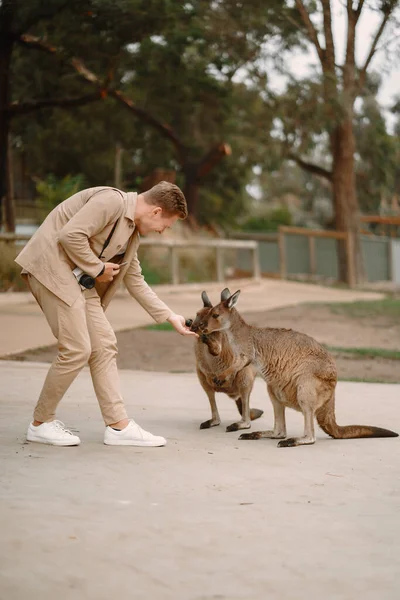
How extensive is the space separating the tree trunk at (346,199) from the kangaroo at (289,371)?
836 inches

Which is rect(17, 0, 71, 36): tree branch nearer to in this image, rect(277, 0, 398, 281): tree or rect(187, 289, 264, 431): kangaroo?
rect(277, 0, 398, 281): tree

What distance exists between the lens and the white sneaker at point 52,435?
590 centimetres

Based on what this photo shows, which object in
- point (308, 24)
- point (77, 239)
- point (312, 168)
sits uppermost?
point (308, 24)

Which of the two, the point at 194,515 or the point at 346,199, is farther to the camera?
the point at 346,199

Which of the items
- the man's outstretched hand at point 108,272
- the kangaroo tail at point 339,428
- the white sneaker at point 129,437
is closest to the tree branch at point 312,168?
the kangaroo tail at point 339,428

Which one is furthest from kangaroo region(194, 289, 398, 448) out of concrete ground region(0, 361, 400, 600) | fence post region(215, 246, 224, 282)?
fence post region(215, 246, 224, 282)

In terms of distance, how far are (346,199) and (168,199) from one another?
23.0 m

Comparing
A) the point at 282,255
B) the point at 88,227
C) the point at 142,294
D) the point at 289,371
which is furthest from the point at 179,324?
the point at 282,255

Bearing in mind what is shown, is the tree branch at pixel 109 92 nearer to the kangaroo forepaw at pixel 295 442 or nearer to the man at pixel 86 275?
the man at pixel 86 275

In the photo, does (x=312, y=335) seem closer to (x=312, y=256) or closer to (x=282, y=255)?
(x=282, y=255)

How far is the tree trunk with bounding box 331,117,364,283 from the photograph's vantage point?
27.6 m

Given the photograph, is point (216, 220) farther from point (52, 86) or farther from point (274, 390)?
point (274, 390)

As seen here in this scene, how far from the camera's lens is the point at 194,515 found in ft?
14.8

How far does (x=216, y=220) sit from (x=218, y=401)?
81.8ft
